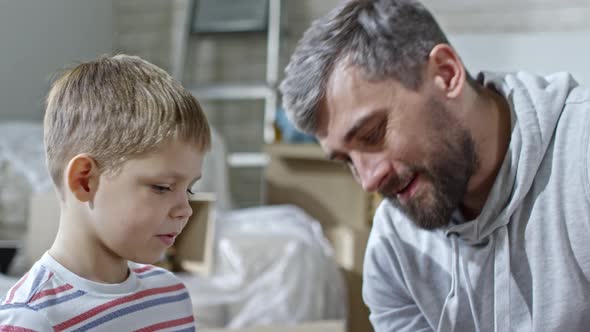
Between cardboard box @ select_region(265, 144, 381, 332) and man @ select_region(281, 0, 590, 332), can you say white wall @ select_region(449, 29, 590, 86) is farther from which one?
→ man @ select_region(281, 0, 590, 332)

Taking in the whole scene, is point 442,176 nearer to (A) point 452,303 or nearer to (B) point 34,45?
(A) point 452,303

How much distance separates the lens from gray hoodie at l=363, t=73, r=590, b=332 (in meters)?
1.20

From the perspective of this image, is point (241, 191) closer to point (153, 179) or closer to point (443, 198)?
point (443, 198)

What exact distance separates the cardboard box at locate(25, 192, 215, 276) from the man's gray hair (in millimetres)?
932

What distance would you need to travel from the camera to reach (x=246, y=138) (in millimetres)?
3531

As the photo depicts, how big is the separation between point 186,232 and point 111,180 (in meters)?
1.34

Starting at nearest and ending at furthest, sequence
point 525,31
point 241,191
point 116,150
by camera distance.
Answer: point 116,150
point 525,31
point 241,191

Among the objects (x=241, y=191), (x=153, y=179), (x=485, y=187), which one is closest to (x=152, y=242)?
(x=153, y=179)

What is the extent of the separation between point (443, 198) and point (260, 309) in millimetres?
1160

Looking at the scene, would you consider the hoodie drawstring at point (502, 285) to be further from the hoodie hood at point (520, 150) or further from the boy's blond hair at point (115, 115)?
the boy's blond hair at point (115, 115)

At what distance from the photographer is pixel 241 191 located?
11.5 ft

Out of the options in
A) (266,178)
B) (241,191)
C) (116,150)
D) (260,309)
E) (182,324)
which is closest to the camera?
(116,150)

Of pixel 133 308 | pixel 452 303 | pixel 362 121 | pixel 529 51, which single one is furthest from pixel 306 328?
pixel 529 51

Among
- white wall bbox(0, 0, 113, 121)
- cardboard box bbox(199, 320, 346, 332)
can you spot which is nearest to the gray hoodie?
cardboard box bbox(199, 320, 346, 332)
